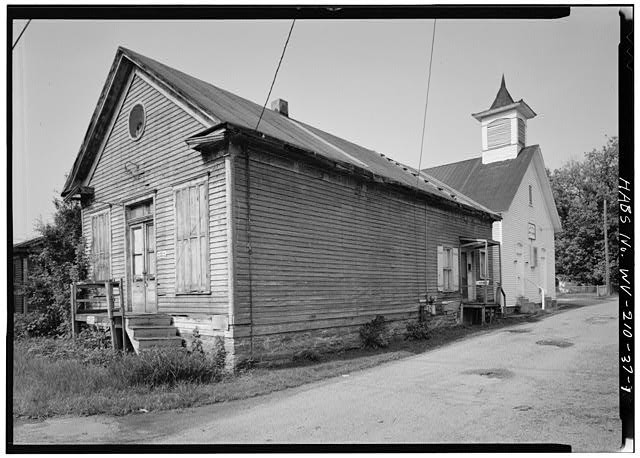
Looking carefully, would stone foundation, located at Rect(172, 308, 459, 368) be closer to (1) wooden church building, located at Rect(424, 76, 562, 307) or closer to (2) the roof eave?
(2) the roof eave

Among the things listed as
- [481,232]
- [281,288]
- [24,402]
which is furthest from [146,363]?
[481,232]

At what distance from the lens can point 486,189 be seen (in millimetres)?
19250

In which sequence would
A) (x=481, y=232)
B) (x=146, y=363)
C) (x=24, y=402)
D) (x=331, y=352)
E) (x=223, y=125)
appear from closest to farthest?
(x=24, y=402), (x=146, y=363), (x=223, y=125), (x=331, y=352), (x=481, y=232)

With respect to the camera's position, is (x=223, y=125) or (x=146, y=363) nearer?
(x=146, y=363)

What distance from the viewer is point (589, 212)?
10.3 meters

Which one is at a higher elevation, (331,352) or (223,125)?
(223,125)

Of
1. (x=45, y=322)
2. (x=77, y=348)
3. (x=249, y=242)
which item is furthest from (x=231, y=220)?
(x=45, y=322)

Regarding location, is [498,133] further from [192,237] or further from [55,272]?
[55,272]

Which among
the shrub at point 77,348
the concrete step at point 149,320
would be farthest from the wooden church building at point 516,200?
the shrub at point 77,348

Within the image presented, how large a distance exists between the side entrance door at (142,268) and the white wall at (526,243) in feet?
40.2

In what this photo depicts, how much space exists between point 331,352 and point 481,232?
9.95 meters

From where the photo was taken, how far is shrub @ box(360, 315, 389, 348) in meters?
11.9

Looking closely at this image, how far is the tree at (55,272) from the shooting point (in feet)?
38.3

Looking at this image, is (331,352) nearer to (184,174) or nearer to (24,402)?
(184,174)
